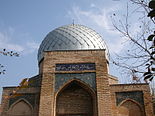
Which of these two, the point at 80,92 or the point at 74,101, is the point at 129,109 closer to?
the point at 80,92

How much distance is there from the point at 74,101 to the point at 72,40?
3541 mm

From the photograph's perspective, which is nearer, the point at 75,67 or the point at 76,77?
the point at 76,77

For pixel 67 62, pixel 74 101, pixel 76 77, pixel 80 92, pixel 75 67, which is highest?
pixel 67 62

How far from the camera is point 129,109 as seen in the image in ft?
30.5

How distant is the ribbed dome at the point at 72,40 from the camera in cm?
1152

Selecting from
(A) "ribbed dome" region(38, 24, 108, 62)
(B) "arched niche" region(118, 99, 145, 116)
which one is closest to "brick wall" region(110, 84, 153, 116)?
(B) "arched niche" region(118, 99, 145, 116)

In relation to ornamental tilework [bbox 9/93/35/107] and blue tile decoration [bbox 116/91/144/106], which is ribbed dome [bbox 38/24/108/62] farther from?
blue tile decoration [bbox 116/91/144/106]

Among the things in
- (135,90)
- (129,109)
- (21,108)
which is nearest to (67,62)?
(21,108)

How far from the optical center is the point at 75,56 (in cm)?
992

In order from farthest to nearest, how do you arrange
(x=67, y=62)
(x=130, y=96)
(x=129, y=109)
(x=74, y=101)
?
1. (x=67, y=62)
2. (x=74, y=101)
3. (x=130, y=96)
4. (x=129, y=109)

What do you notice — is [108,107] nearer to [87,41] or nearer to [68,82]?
[68,82]

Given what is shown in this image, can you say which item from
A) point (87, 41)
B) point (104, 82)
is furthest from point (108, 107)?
point (87, 41)

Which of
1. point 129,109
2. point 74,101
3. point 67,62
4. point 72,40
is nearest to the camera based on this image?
point 129,109

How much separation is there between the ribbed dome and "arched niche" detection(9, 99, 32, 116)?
3072mm
